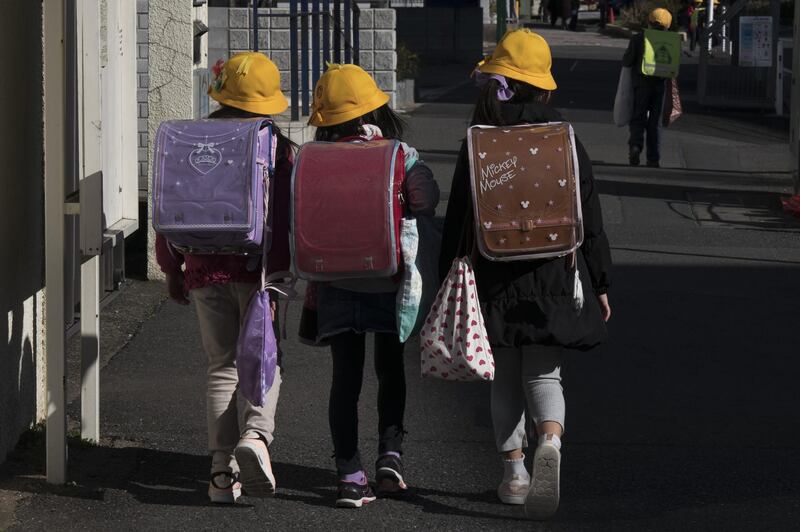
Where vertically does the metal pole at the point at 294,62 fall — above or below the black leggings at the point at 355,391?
above

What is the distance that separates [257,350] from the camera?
15.8 ft

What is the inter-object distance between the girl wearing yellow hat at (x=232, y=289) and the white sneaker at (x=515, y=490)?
0.82 meters

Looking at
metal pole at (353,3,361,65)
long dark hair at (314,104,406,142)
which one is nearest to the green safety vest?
metal pole at (353,3,361,65)

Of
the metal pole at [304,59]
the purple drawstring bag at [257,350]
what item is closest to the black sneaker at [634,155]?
the metal pole at [304,59]

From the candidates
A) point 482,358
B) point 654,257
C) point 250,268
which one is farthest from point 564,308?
point 654,257

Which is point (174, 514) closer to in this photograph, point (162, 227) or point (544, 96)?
point (162, 227)

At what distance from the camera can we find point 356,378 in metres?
4.99

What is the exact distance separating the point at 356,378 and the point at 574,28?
42.7m

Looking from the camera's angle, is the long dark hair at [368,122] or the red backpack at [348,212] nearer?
the red backpack at [348,212]

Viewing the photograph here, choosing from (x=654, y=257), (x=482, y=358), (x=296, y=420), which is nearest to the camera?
(x=482, y=358)

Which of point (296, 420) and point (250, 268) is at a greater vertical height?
point (250, 268)

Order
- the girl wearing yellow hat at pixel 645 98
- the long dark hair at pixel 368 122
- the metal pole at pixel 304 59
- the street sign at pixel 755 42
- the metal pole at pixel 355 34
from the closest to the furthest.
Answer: the long dark hair at pixel 368 122 → the metal pole at pixel 304 59 → the girl wearing yellow hat at pixel 645 98 → the metal pole at pixel 355 34 → the street sign at pixel 755 42

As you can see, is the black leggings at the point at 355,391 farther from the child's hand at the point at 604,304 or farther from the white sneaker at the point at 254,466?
the child's hand at the point at 604,304

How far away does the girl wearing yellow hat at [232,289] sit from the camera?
4914 mm
